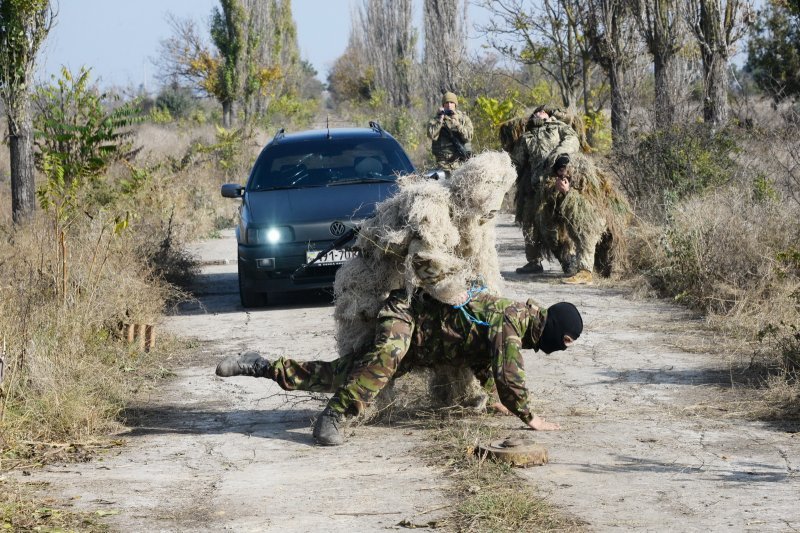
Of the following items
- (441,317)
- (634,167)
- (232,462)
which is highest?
(634,167)

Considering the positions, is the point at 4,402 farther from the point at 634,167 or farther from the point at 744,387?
the point at 634,167

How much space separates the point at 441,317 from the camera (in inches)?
241

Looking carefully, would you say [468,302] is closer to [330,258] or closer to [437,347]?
[437,347]

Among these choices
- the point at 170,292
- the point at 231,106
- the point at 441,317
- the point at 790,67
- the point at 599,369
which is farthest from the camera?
the point at 231,106

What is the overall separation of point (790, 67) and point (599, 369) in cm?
2634

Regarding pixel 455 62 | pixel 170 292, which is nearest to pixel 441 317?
pixel 170 292

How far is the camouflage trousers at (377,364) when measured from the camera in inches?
235

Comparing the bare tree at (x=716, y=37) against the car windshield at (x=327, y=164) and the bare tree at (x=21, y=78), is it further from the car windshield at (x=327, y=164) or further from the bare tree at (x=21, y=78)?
the bare tree at (x=21, y=78)

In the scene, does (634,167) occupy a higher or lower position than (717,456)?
higher

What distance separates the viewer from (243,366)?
634 cm

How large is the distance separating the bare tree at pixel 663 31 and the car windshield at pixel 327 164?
6360 millimetres

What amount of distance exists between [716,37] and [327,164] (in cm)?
766

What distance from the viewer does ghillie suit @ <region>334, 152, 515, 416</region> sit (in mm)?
5875

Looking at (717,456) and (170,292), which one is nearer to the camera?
(717,456)
